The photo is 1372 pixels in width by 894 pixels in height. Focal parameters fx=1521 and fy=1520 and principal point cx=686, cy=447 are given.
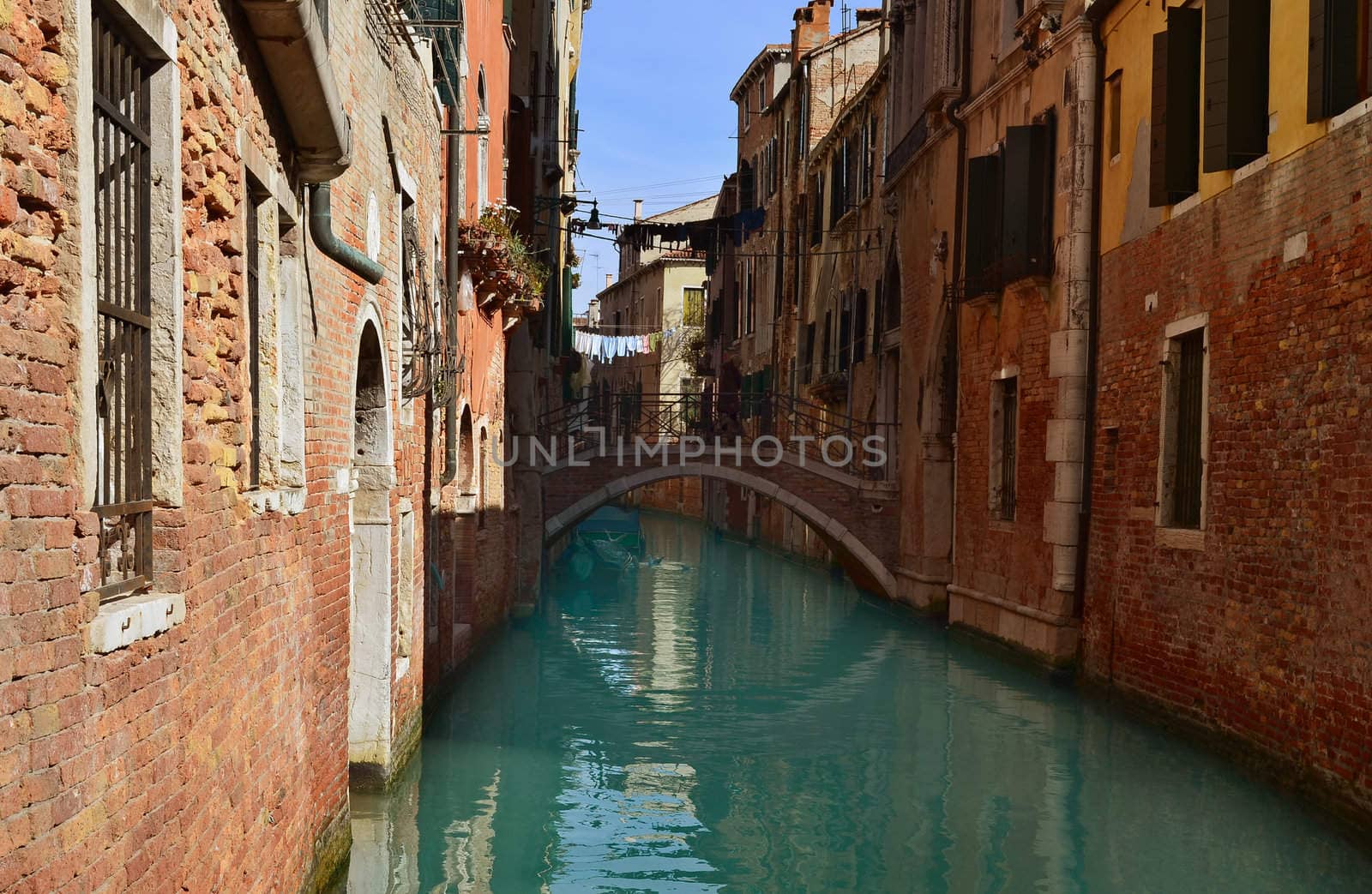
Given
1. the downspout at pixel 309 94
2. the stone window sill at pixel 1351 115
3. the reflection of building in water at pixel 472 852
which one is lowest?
the reflection of building in water at pixel 472 852

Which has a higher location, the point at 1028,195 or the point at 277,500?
the point at 1028,195

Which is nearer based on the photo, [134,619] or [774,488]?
[134,619]

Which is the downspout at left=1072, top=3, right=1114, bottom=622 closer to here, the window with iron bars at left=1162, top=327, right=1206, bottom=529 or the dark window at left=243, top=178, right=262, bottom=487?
the window with iron bars at left=1162, top=327, right=1206, bottom=529

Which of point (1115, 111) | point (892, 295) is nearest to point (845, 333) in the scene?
point (892, 295)

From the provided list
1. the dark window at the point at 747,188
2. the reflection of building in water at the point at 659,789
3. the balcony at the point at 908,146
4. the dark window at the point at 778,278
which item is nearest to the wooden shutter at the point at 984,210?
the balcony at the point at 908,146

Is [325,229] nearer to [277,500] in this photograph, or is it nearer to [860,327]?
[277,500]

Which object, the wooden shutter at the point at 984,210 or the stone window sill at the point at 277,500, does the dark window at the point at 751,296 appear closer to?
the wooden shutter at the point at 984,210

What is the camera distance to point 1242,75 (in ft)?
29.0

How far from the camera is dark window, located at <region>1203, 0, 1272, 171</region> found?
880 centimetres

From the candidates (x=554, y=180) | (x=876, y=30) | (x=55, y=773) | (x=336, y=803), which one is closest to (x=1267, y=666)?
(x=336, y=803)

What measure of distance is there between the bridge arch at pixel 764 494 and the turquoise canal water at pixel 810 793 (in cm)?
421

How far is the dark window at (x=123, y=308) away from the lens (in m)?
3.32

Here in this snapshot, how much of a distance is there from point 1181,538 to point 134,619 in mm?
8116

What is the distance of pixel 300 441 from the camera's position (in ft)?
18.2
